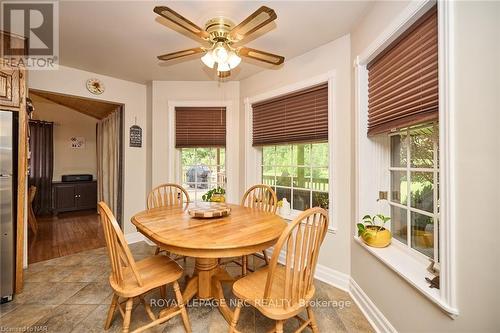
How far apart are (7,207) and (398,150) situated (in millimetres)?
3292

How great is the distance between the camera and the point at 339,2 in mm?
1677

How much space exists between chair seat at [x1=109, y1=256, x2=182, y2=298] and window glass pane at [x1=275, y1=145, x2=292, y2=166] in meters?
1.78

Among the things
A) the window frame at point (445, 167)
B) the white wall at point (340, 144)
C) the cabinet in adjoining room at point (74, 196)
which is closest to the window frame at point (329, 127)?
the white wall at point (340, 144)

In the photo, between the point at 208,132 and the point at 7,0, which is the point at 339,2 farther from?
the point at 7,0

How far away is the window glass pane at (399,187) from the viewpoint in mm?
1667

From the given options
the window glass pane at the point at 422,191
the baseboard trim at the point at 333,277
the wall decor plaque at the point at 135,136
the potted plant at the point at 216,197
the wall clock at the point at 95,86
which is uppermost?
the wall clock at the point at 95,86

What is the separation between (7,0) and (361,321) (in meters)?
3.74

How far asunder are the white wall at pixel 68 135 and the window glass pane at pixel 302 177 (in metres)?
5.60

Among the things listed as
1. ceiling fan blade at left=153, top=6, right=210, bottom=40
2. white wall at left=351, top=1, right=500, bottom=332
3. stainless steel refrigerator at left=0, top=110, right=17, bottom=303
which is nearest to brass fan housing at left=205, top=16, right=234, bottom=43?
ceiling fan blade at left=153, top=6, right=210, bottom=40

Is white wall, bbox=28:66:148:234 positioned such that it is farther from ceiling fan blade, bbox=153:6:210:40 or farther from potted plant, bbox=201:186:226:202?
ceiling fan blade, bbox=153:6:210:40

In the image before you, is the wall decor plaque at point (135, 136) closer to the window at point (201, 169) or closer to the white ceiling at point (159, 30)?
the window at point (201, 169)

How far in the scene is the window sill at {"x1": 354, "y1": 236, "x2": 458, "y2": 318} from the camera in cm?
108

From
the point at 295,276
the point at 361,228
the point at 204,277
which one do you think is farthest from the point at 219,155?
the point at 295,276

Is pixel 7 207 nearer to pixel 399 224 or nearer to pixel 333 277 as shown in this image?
pixel 333 277
